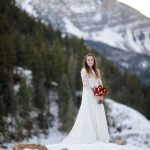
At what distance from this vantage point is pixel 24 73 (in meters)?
88.9

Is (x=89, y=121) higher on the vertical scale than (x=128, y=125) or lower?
higher

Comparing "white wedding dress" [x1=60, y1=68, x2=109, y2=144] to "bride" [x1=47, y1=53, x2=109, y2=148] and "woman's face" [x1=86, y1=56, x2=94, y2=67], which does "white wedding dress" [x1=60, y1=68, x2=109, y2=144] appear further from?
"woman's face" [x1=86, y1=56, x2=94, y2=67]

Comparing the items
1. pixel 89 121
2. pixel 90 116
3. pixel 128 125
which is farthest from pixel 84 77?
pixel 128 125

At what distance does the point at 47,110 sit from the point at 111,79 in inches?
2439

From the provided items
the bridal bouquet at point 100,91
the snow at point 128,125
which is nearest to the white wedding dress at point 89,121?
→ the bridal bouquet at point 100,91

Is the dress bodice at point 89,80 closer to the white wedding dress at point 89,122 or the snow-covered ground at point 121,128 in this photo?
the white wedding dress at point 89,122

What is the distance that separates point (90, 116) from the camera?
14953mm

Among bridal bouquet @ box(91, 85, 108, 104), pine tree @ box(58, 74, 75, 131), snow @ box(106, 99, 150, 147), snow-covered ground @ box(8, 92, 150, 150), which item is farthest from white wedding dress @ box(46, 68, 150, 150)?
snow @ box(106, 99, 150, 147)

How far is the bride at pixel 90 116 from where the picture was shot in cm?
1477

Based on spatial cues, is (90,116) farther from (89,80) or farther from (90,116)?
(89,80)

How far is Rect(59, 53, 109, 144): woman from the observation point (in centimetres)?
1477

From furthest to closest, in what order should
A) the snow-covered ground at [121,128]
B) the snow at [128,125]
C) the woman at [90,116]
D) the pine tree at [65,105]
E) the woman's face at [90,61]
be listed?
the snow at [128,125] < the snow-covered ground at [121,128] < the pine tree at [65,105] < the woman at [90,116] < the woman's face at [90,61]

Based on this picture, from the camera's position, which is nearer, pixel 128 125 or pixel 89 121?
pixel 89 121

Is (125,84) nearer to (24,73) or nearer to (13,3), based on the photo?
(13,3)
